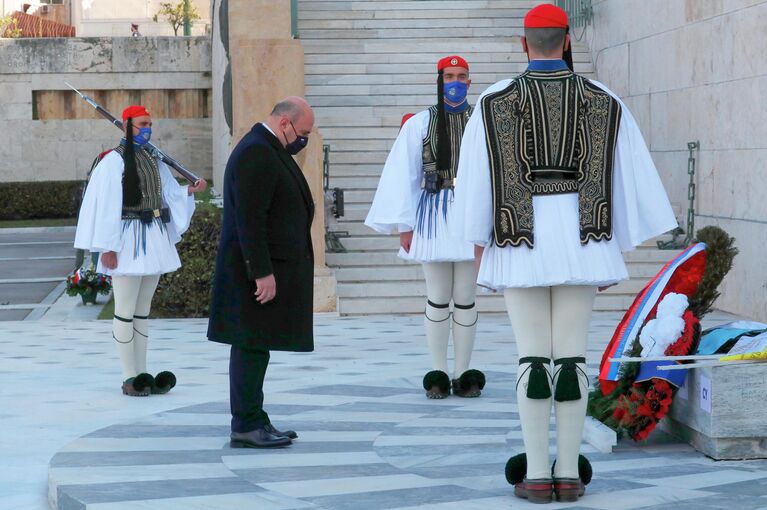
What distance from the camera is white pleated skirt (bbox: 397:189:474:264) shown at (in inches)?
319

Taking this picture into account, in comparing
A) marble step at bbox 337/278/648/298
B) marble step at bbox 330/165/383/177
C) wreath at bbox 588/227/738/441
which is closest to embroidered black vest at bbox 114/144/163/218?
wreath at bbox 588/227/738/441

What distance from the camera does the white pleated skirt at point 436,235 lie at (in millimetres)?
8094

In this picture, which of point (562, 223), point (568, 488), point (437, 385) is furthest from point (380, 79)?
point (568, 488)

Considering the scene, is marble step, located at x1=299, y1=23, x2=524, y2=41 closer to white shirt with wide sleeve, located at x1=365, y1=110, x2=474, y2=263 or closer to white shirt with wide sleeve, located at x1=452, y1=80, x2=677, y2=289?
white shirt with wide sleeve, located at x1=365, y1=110, x2=474, y2=263

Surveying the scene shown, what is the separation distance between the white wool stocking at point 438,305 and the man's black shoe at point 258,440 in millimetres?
1808

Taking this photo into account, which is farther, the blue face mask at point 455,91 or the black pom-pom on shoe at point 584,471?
the blue face mask at point 455,91

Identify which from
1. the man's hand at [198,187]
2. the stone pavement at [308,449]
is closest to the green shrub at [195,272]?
the stone pavement at [308,449]

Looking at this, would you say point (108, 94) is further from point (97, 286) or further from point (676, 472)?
point (676, 472)

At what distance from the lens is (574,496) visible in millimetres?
5453

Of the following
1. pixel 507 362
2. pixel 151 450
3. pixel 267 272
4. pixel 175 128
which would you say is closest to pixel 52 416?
pixel 151 450

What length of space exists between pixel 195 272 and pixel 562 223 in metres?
8.45

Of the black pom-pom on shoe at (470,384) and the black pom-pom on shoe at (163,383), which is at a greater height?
the black pom-pom on shoe at (470,384)

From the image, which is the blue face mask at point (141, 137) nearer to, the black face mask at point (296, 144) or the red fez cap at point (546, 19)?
the black face mask at point (296, 144)

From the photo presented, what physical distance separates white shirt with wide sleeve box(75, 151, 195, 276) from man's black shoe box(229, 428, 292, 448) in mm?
2122
